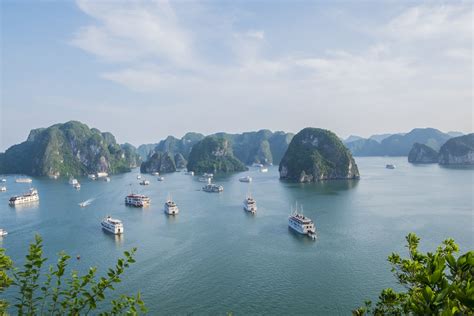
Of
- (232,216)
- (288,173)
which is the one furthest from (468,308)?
(288,173)

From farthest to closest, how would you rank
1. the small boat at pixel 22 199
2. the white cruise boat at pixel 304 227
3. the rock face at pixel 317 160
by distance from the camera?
the rock face at pixel 317 160
the small boat at pixel 22 199
the white cruise boat at pixel 304 227

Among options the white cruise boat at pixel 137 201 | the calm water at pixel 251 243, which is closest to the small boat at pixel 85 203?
the calm water at pixel 251 243

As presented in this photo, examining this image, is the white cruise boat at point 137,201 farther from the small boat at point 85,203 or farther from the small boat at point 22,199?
the small boat at point 22,199

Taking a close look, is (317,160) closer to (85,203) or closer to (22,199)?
(85,203)

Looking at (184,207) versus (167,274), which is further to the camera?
(184,207)

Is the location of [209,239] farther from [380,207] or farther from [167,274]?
[380,207]

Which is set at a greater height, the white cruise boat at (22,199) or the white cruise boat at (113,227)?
the white cruise boat at (22,199)
